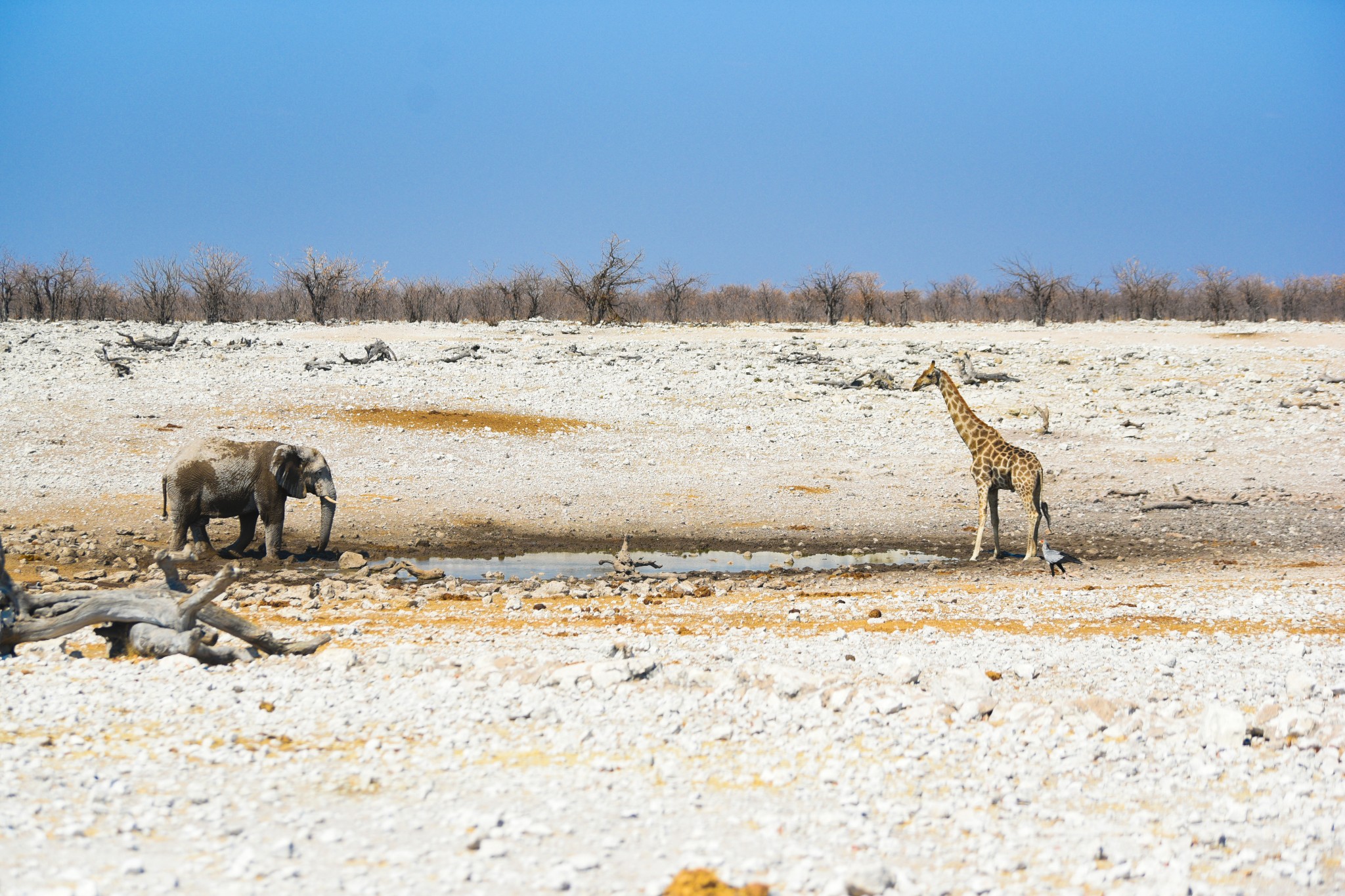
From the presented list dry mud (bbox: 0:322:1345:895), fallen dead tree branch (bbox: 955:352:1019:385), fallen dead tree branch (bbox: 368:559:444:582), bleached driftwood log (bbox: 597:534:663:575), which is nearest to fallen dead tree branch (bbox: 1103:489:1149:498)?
dry mud (bbox: 0:322:1345:895)

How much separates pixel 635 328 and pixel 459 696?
36.0 meters

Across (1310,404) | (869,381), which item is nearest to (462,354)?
(869,381)

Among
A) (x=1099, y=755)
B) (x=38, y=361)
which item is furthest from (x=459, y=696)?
(x=38, y=361)

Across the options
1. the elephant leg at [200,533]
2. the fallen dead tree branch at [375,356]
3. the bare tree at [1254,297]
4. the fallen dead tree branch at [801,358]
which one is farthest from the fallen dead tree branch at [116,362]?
the bare tree at [1254,297]

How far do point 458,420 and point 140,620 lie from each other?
1598 cm

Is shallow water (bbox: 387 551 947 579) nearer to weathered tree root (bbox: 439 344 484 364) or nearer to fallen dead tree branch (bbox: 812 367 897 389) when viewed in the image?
fallen dead tree branch (bbox: 812 367 897 389)

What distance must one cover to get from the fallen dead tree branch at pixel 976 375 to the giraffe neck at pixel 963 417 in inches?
470

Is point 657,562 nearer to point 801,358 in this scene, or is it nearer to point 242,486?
point 242,486

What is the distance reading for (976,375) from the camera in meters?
28.8

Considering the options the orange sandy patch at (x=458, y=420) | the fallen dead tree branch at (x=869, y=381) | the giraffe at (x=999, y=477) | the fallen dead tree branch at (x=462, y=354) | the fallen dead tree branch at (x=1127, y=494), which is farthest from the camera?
the fallen dead tree branch at (x=462, y=354)

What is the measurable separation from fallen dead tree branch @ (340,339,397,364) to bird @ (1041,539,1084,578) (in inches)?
799

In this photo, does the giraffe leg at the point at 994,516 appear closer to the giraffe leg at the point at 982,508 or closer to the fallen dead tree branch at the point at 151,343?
the giraffe leg at the point at 982,508

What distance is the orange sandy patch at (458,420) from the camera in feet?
74.8

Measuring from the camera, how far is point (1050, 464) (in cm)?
2077
